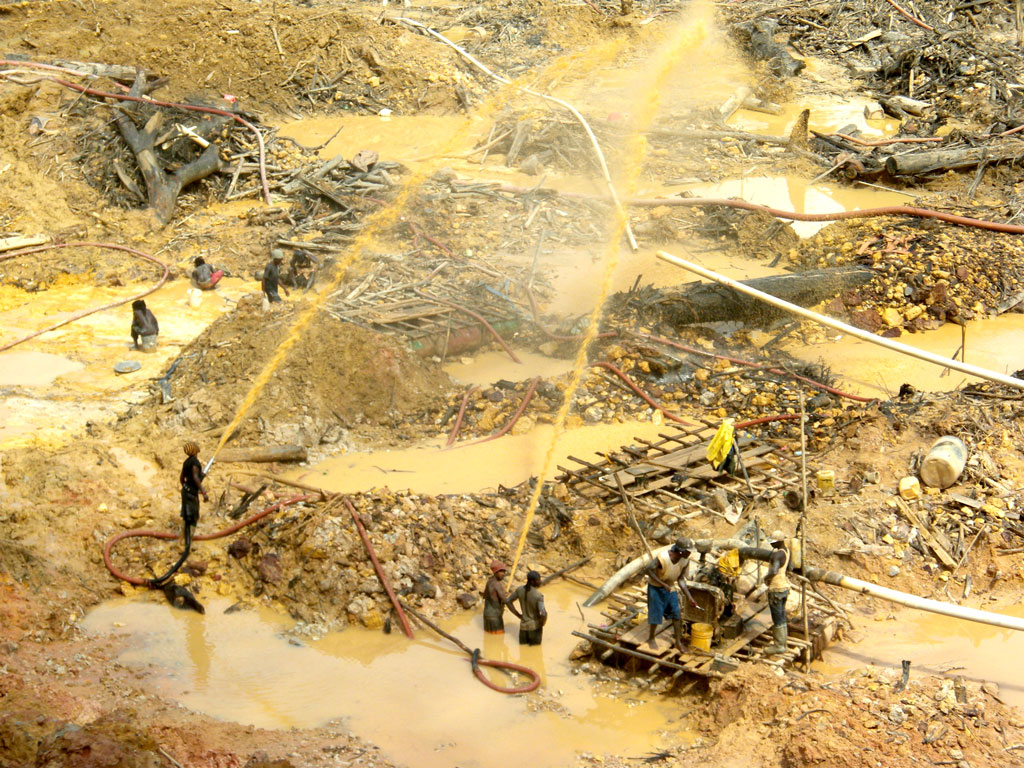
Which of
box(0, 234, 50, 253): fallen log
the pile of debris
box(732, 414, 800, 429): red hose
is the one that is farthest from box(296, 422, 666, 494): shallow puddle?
box(0, 234, 50, 253): fallen log

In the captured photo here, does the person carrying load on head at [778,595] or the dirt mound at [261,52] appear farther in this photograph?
the dirt mound at [261,52]

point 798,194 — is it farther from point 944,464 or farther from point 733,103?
point 944,464

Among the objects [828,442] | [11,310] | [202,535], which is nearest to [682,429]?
[828,442]

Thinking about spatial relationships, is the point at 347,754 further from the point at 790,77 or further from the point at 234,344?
the point at 790,77

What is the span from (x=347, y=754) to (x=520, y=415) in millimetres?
5569

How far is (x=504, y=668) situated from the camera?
884 centimetres

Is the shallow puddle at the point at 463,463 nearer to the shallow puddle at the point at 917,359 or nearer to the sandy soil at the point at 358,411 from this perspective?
the sandy soil at the point at 358,411

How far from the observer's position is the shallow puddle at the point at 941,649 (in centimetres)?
851

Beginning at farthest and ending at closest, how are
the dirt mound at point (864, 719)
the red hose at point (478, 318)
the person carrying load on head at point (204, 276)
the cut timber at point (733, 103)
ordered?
1. the cut timber at point (733, 103)
2. the person carrying load on head at point (204, 276)
3. the red hose at point (478, 318)
4. the dirt mound at point (864, 719)

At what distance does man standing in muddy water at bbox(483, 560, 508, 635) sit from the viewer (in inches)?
360

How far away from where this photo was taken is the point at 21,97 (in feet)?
63.0

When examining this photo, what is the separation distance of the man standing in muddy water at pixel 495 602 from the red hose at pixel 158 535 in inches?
87.1

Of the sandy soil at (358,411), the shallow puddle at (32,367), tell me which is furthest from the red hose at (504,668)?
the shallow puddle at (32,367)

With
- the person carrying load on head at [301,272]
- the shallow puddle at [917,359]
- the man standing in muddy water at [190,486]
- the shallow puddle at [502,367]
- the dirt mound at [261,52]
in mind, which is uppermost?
the dirt mound at [261,52]
